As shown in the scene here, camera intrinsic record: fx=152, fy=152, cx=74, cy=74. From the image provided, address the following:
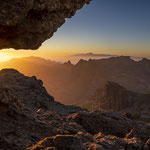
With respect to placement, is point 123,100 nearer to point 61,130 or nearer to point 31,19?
point 61,130

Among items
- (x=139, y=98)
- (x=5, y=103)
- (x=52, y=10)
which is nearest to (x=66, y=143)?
(x=5, y=103)

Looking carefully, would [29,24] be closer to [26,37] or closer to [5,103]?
[26,37]

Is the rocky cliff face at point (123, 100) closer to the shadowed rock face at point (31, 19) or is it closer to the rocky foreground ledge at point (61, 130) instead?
the rocky foreground ledge at point (61, 130)

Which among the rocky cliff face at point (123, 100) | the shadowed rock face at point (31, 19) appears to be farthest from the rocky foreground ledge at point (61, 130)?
the rocky cliff face at point (123, 100)

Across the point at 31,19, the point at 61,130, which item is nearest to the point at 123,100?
the point at 61,130

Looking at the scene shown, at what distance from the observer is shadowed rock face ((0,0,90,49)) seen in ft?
40.3

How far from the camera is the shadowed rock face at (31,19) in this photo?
1228 centimetres

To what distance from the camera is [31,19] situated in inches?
591

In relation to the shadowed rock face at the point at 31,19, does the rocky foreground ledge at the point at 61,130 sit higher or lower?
lower

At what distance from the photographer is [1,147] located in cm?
1013

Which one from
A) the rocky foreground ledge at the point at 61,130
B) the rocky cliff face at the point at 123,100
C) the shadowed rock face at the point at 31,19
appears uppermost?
the shadowed rock face at the point at 31,19

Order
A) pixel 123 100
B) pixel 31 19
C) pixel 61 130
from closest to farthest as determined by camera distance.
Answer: pixel 31 19, pixel 61 130, pixel 123 100

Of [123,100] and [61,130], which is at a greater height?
[61,130]

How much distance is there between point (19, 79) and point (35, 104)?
413 inches
